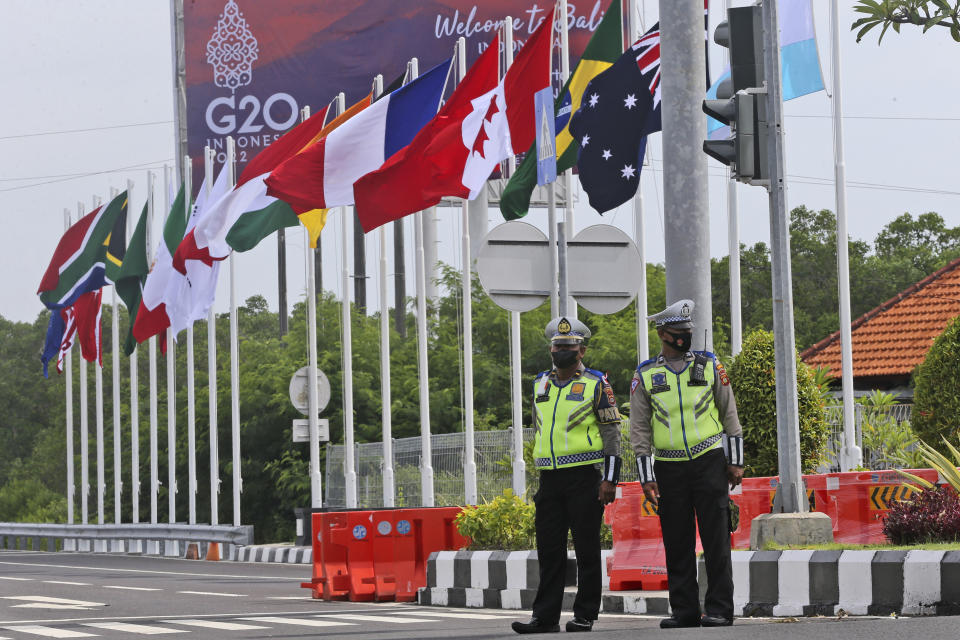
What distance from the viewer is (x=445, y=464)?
27.6m

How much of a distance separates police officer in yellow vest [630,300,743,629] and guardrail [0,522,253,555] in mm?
21227

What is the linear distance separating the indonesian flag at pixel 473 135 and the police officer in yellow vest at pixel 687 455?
1101cm

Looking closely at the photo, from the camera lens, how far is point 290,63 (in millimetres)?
44562

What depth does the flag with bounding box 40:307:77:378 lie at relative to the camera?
38.6 meters

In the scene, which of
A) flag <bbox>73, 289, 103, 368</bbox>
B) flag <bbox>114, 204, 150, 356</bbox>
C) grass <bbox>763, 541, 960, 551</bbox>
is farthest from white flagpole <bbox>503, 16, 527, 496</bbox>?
flag <bbox>73, 289, 103, 368</bbox>

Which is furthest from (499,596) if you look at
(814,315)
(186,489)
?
(814,315)

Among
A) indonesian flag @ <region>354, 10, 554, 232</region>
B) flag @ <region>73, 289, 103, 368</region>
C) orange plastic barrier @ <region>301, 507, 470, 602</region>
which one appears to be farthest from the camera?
flag @ <region>73, 289, 103, 368</region>

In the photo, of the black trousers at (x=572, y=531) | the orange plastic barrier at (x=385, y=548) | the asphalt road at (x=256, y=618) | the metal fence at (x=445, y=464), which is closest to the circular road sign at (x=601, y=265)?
the orange plastic barrier at (x=385, y=548)

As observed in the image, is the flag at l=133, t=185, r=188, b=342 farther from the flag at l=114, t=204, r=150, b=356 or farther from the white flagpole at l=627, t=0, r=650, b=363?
the white flagpole at l=627, t=0, r=650, b=363

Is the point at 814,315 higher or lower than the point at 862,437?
higher

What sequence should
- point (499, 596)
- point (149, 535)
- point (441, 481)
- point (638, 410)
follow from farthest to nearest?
point (149, 535) < point (441, 481) < point (499, 596) < point (638, 410)

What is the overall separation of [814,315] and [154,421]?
26003mm

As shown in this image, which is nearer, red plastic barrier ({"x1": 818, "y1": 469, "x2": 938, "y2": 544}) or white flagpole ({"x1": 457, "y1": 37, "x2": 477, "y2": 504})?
red plastic barrier ({"x1": 818, "y1": 469, "x2": 938, "y2": 544})

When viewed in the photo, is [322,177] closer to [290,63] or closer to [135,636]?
[135,636]
